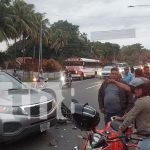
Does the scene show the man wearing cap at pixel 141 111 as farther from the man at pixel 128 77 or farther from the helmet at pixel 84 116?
the man at pixel 128 77

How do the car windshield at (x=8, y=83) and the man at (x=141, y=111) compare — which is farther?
the car windshield at (x=8, y=83)

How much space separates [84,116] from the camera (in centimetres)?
389

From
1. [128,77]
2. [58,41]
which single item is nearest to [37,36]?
[58,41]

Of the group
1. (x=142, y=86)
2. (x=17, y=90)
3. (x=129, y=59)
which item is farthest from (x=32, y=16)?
(x=129, y=59)

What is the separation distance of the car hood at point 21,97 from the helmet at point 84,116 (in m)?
3.07

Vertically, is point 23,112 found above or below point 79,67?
above

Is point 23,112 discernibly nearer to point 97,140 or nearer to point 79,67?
point 97,140

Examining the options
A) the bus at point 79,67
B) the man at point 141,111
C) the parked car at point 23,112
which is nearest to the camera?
the man at point 141,111

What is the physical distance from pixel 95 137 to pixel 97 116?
0.23 meters

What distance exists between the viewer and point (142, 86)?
160 inches

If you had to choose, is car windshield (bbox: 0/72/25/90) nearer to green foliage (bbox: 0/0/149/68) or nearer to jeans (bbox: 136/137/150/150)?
jeans (bbox: 136/137/150/150)

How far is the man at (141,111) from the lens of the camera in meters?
4.01

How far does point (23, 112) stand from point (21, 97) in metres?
0.54

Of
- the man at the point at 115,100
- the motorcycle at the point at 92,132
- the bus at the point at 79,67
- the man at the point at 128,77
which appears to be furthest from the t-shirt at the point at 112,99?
the bus at the point at 79,67
